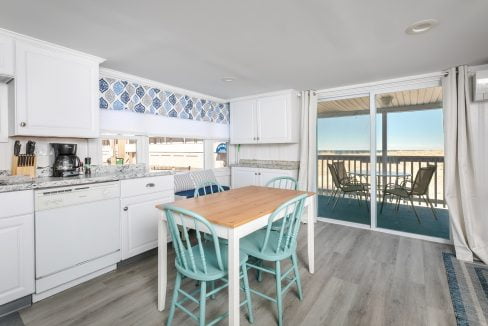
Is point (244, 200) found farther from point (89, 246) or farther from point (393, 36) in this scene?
point (393, 36)

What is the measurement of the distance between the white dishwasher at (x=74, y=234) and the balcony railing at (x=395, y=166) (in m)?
3.36

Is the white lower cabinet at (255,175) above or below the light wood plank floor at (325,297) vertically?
above

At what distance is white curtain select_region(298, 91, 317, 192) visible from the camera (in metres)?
3.97

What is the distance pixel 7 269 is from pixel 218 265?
5.20 ft

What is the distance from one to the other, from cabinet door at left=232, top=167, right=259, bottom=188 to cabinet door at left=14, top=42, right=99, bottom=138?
248cm

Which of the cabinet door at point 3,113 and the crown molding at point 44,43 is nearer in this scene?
the crown molding at point 44,43

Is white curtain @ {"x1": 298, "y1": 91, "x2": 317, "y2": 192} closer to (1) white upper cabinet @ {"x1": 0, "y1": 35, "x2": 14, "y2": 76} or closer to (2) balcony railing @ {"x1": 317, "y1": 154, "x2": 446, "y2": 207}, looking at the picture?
(2) balcony railing @ {"x1": 317, "y1": 154, "x2": 446, "y2": 207}

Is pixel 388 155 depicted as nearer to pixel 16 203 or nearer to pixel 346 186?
pixel 346 186

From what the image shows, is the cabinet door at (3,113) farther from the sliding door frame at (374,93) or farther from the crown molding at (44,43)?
the sliding door frame at (374,93)

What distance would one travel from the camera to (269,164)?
4.53 meters

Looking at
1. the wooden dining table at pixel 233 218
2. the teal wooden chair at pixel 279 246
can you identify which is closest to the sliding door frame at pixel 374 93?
the wooden dining table at pixel 233 218

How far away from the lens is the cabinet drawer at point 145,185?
253 cm

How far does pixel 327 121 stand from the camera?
4168mm

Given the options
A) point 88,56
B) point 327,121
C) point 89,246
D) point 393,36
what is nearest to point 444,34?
point 393,36
